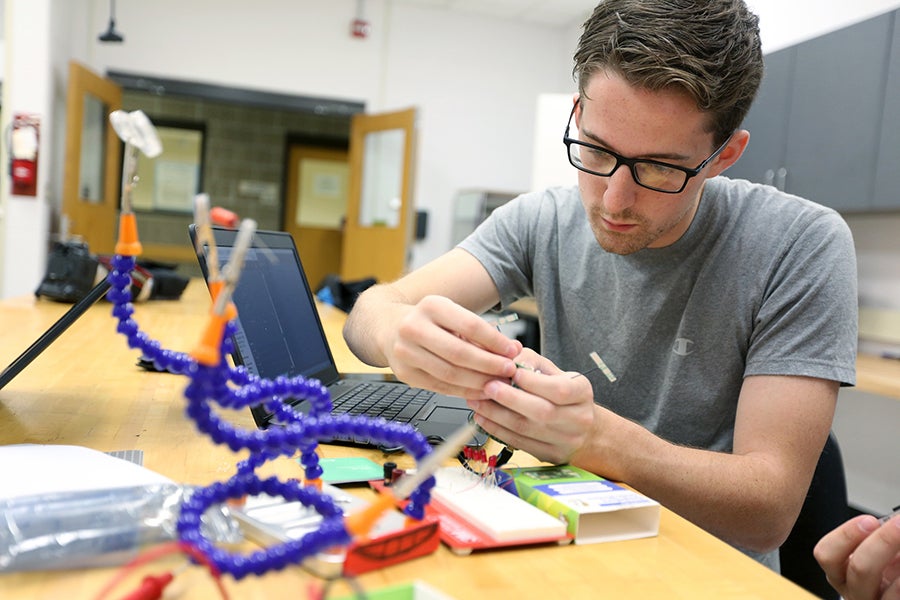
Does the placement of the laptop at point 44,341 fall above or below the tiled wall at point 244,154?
below

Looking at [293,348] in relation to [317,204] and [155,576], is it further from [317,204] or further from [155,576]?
[317,204]

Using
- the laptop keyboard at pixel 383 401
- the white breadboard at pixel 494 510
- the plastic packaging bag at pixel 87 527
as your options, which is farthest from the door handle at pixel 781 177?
the plastic packaging bag at pixel 87 527

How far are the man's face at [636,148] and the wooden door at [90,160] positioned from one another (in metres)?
3.89

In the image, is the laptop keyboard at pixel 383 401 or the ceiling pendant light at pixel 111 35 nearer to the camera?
the laptop keyboard at pixel 383 401

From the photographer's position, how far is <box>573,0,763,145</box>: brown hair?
1.04m

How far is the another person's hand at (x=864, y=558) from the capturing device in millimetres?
744

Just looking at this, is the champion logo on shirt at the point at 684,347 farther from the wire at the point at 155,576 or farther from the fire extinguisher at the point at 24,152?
the fire extinguisher at the point at 24,152

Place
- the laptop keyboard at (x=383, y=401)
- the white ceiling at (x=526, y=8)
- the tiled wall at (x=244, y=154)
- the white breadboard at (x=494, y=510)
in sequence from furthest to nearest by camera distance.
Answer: the tiled wall at (x=244, y=154), the white ceiling at (x=526, y=8), the laptop keyboard at (x=383, y=401), the white breadboard at (x=494, y=510)

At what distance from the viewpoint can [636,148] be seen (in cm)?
108

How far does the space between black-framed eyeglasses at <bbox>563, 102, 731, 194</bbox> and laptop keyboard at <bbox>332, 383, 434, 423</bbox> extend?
46cm

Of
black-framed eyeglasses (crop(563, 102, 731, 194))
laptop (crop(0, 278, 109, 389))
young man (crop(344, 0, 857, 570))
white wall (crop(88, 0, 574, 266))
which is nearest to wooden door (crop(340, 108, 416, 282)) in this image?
white wall (crop(88, 0, 574, 266))

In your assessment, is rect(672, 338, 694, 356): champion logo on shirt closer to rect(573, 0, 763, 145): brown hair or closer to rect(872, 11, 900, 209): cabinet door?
rect(573, 0, 763, 145): brown hair

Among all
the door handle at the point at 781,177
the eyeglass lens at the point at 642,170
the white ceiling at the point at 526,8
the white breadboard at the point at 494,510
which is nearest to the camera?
the white breadboard at the point at 494,510

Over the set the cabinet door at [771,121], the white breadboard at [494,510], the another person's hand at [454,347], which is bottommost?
the white breadboard at [494,510]
